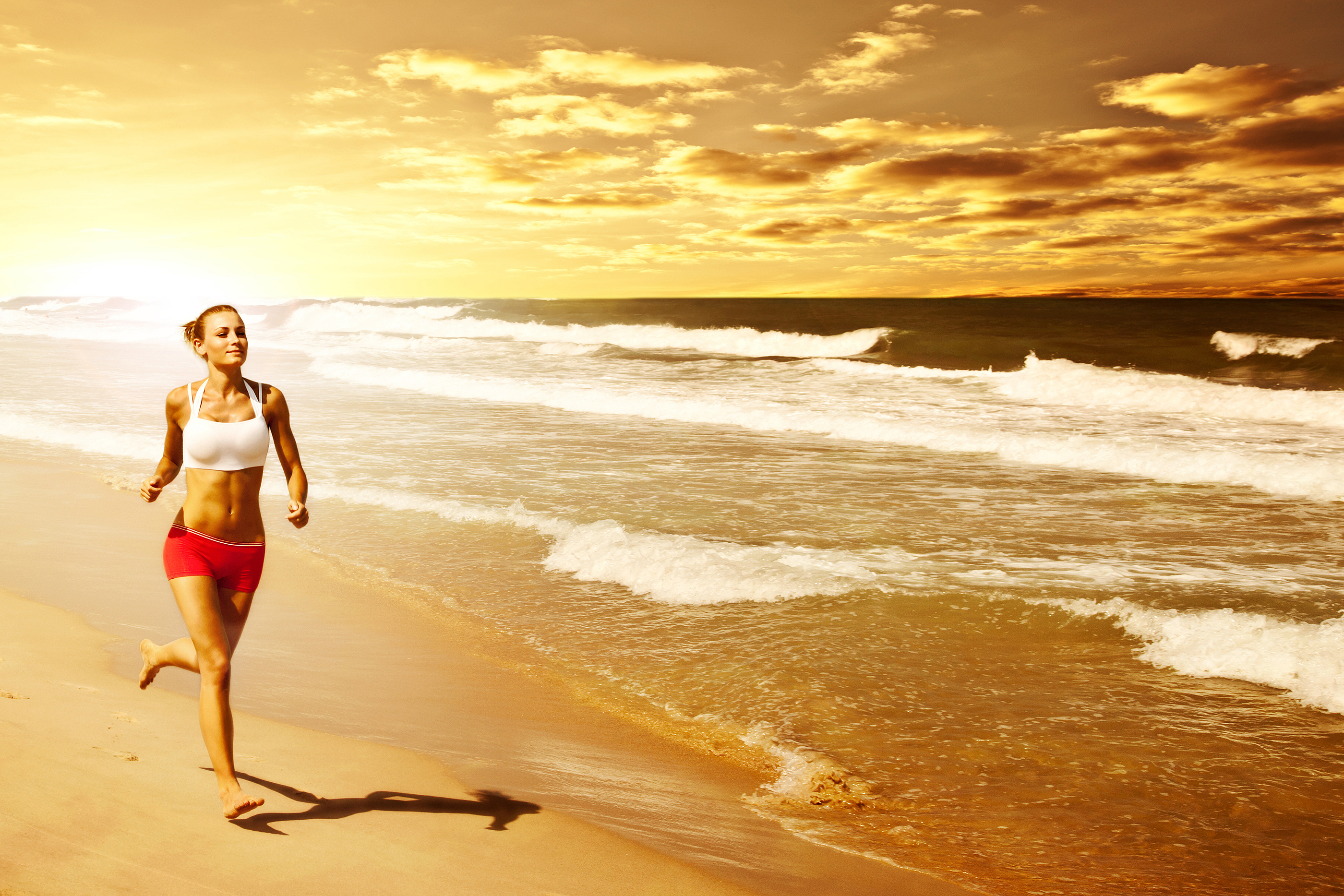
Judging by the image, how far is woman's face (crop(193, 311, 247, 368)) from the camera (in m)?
3.52

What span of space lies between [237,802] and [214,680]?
477 mm

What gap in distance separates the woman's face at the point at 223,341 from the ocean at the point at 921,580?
2627 millimetres

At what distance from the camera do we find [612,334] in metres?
46.9

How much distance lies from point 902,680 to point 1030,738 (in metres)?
0.93

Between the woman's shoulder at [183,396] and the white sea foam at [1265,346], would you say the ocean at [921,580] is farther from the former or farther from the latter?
the white sea foam at [1265,346]

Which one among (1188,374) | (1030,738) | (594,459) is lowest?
(1030,738)

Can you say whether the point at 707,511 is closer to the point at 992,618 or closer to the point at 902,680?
the point at 992,618

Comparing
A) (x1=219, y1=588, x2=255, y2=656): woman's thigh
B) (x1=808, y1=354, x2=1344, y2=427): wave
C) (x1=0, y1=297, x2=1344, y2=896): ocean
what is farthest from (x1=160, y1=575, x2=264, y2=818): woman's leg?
(x1=808, y1=354, x2=1344, y2=427): wave

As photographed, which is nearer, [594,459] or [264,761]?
[264,761]

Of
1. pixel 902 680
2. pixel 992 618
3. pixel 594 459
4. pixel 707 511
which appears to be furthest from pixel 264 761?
pixel 594 459

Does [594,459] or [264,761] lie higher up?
[594,459]

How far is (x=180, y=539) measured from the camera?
3570mm

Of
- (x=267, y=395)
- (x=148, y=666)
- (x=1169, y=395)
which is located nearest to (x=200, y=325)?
(x=267, y=395)

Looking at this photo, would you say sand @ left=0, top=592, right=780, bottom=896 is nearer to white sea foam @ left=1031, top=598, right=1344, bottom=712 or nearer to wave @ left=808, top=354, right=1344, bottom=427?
white sea foam @ left=1031, top=598, right=1344, bottom=712
